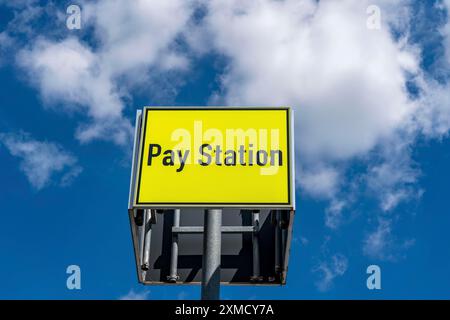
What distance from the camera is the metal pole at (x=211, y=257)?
8.70 metres

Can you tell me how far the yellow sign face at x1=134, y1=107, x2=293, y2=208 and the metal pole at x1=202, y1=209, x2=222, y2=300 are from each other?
33cm

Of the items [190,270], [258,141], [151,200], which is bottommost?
[190,270]

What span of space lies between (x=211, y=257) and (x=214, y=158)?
1.42 metres

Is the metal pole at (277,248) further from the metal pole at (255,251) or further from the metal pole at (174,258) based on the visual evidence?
the metal pole at (174,258)

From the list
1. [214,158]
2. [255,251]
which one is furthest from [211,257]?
[255,251]

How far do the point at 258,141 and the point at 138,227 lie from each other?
6.94 ft

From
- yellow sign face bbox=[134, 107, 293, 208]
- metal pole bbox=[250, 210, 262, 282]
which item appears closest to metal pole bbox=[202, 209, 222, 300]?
yellow sign face bbox=[134, 107, 293, 208]

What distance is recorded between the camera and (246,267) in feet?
35.3

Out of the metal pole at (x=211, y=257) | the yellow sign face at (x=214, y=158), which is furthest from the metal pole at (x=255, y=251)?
the yellow sign face at (x=214, y=158)

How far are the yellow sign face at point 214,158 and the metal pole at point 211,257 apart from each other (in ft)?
1.07

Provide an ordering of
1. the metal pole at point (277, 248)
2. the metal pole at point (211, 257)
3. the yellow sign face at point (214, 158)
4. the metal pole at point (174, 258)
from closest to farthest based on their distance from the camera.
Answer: the metal pole at point (211, 257)
the yellow sign face at point (214, 158)
the metal pole at point (277, 248)
the metal pole at point (174, 258)

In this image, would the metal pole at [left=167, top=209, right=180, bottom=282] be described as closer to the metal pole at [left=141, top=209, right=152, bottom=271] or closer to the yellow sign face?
the metal pole at [left=141, top=209, right=152, bottom=271]
